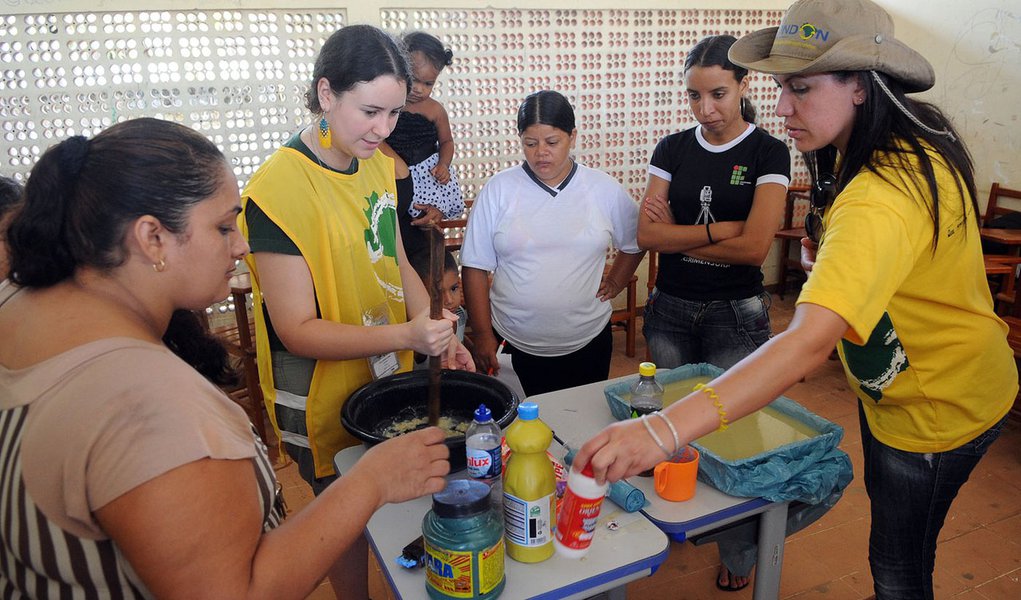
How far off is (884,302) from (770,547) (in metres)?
0.69

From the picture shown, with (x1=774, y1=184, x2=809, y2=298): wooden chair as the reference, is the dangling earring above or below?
above

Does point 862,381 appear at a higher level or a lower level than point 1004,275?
higher

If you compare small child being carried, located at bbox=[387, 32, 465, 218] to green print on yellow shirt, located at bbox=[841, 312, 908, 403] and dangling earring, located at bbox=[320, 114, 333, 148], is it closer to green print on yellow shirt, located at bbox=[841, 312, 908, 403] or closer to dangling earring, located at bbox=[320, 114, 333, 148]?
dangling earring, located at bbox=[320, 114, 333, 148]

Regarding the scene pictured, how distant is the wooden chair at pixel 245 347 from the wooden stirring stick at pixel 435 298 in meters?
1.80

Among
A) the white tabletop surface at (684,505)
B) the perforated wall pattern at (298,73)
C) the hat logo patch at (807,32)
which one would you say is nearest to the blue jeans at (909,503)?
the white tabletop surface at (684,505)

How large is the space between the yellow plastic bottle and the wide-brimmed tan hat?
0.90m

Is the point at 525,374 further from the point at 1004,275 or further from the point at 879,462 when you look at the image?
the point at 1004,275

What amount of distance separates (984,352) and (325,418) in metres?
1.57

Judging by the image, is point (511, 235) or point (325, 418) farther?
point (511, 235)

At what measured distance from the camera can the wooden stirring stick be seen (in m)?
1.49

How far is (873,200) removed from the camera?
4.02ft

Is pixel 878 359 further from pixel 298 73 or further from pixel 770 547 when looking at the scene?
pixel 298 73

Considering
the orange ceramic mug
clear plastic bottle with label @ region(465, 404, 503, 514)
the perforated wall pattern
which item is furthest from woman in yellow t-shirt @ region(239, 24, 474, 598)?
the perforated wall pattern

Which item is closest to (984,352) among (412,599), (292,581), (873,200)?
(873,200)
